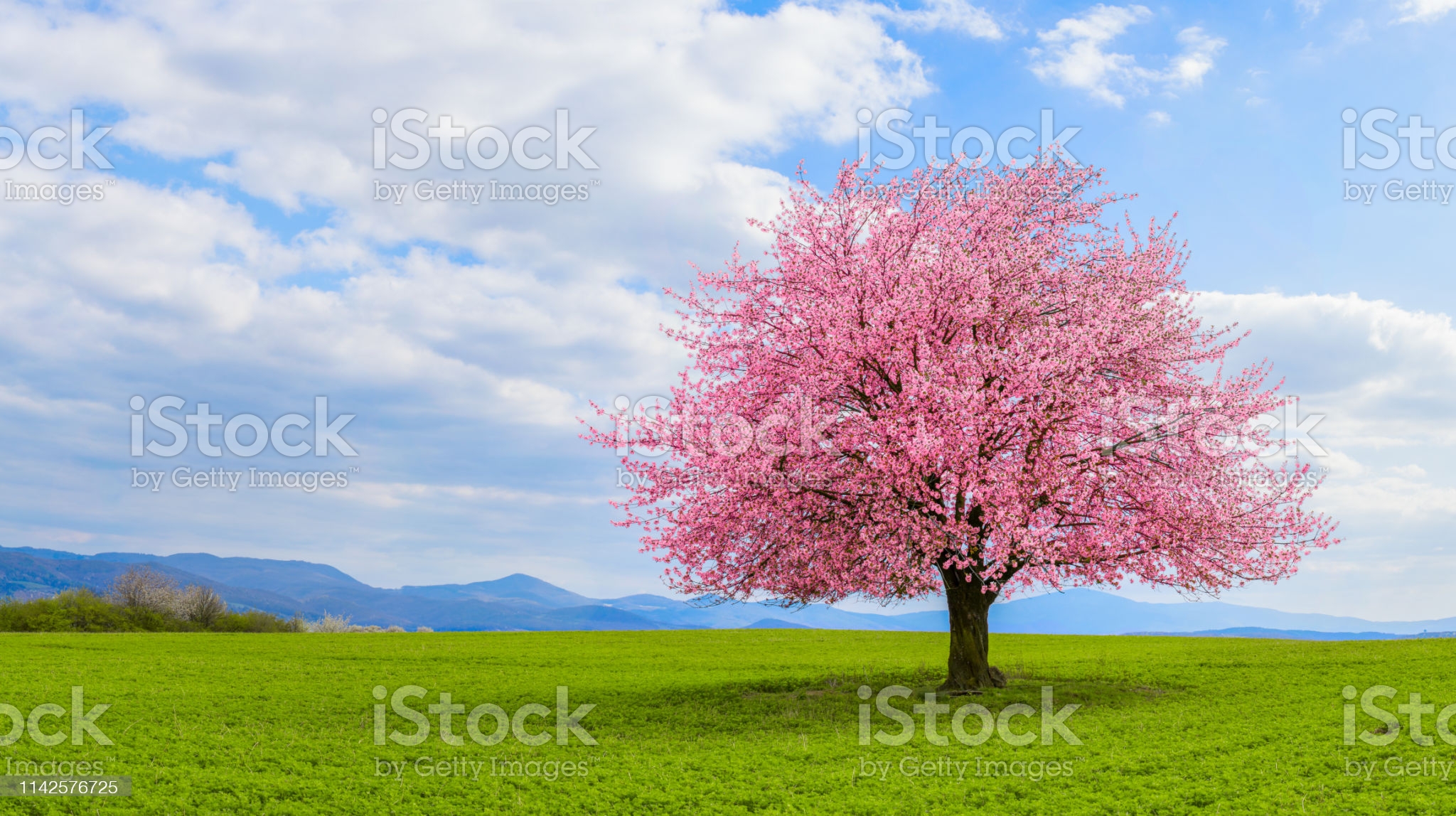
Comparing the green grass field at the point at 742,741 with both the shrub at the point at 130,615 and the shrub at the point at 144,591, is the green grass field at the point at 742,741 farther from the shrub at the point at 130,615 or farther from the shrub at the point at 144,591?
the shrub at the point at 144,591

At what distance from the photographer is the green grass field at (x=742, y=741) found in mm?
15469

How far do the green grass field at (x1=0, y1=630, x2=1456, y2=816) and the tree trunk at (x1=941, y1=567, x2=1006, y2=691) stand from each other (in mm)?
907

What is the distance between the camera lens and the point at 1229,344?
25469mm

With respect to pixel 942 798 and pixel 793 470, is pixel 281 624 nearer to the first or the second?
pixel 793 470

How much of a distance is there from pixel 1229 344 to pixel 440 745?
22.7 meters

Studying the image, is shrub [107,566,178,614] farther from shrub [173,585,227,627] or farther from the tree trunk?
the tree trunk

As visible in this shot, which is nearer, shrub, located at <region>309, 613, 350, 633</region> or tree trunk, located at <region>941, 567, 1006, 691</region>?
tree trunk, located at <region>941, 567, 1006, 691</region>

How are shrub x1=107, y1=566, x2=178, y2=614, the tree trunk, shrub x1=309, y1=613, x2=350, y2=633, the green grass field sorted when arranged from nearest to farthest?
the green grass field, the tree trunk, shrub x1=107, y1=566, x2=178, y2=614, shrub x1=309, y1=613, x2=350, y2=633

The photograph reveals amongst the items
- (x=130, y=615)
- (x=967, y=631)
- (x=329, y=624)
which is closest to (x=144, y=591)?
(x=130, y=615)

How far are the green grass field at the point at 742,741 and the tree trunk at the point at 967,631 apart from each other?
2.98ft

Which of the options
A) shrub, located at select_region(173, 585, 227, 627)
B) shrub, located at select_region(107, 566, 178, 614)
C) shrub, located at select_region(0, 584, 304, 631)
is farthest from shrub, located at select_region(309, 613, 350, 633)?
shrub, located at select_region(107, 566, 178, 614)

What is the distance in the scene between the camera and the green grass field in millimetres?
15469

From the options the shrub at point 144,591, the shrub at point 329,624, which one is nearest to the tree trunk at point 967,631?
the shrub at point 144,591

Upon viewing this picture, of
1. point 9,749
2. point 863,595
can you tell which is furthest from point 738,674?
point 9,749
